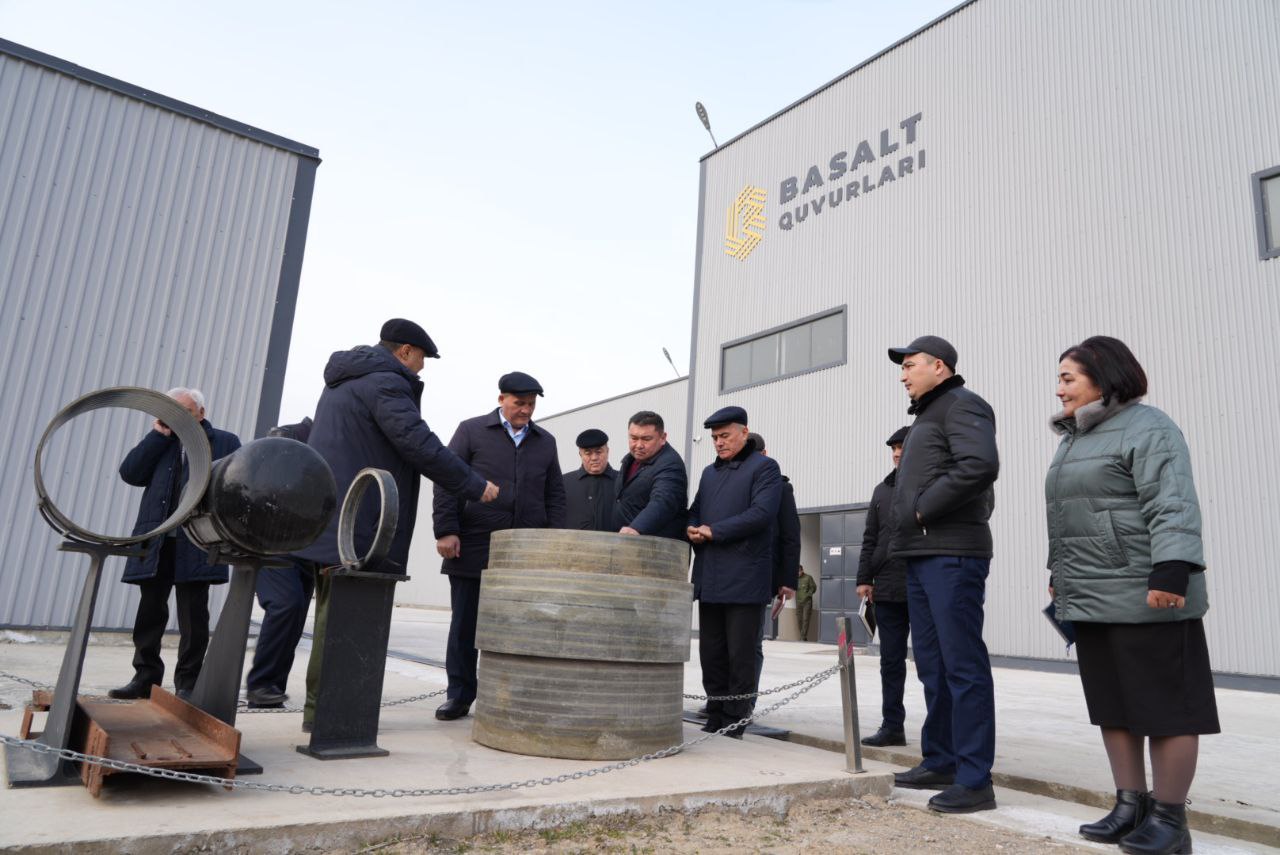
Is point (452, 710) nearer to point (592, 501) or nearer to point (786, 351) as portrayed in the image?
point (592, 501)

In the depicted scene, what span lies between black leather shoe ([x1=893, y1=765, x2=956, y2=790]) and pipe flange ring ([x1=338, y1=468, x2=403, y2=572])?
100 inches

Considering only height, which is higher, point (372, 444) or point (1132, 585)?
point (372, 444)

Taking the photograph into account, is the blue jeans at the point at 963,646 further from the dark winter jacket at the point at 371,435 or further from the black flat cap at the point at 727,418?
the dark winter jacket at the point at 371,435

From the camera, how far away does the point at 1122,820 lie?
3.27 m

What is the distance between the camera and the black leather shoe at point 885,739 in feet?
16.7

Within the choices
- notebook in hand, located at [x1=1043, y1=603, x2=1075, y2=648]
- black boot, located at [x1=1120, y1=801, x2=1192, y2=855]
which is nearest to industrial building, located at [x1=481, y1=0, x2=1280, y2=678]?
notebook in hand, located at [x1=1043, y1=603, x2=1075, y2=648]

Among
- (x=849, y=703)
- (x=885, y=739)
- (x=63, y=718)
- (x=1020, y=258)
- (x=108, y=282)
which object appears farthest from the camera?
(x=1020, y=258)

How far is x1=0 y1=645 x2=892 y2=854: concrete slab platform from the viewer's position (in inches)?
94.5

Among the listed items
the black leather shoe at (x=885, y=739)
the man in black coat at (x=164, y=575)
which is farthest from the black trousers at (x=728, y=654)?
the man in black coat at (x=164, y=575)

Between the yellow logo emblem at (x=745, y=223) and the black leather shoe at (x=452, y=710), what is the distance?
1553 cm

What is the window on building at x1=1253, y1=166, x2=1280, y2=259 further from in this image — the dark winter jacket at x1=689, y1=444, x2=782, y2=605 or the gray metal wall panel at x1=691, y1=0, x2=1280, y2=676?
the dark winter jacket at x1=689, y1=444, x2=782, y2=605

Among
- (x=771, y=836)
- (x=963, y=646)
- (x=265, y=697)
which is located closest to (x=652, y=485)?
(x=963, y=646)

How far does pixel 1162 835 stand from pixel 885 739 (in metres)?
2.09

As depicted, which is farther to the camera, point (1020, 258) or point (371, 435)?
point (1020, 258)
